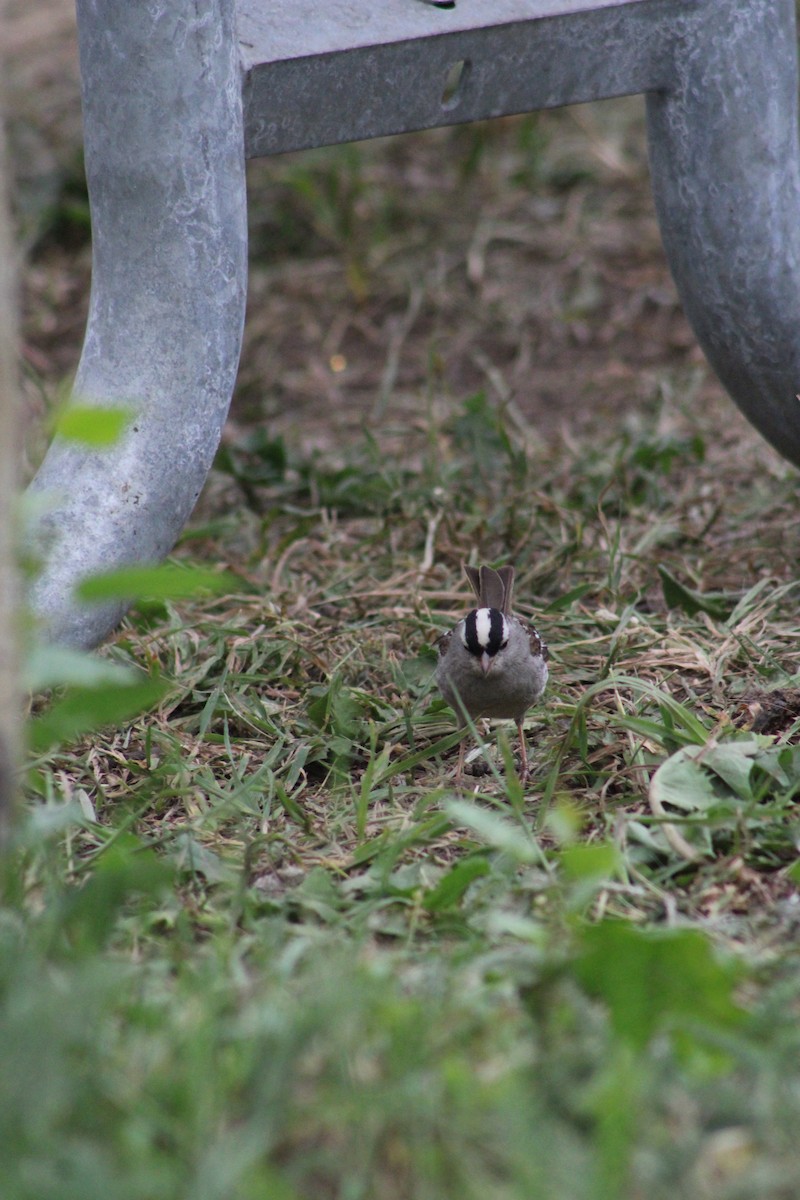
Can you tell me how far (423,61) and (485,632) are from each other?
1.45m

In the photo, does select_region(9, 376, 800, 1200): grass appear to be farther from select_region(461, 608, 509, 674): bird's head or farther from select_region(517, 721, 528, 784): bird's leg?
select_region(461, 608, 509, 674): bird's head

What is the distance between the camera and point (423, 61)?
3557 mm

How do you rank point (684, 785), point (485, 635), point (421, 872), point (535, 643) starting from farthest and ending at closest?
point (535, 643) < point (485, 635) < point (684, 785) < point (421, 872)

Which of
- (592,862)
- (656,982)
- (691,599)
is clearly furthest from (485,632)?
(656,982)

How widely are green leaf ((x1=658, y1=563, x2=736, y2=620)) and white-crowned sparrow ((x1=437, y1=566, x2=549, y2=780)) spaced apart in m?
0.53

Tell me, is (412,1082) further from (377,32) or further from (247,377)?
(247,377)

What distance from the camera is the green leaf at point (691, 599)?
409 centimetres

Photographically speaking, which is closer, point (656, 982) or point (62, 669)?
point (62, 669)

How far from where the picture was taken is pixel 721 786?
310 centimetres

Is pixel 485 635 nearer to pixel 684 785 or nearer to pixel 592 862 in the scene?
pixel 684 785

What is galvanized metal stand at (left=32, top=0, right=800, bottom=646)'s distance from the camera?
128 inches

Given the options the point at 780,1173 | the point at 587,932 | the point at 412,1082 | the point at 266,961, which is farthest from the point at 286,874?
the point at 780,1173

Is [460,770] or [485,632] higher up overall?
[485,632]

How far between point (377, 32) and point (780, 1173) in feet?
9.11
